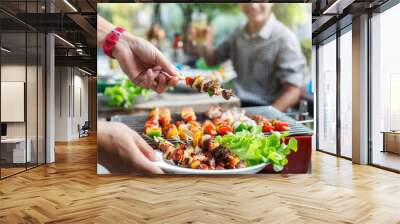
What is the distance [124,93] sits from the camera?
235 inches

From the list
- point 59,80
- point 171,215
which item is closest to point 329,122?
point 171,215

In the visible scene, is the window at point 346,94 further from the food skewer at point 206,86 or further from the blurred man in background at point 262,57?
the food skewer at point 206,86

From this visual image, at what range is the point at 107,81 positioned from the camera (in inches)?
237

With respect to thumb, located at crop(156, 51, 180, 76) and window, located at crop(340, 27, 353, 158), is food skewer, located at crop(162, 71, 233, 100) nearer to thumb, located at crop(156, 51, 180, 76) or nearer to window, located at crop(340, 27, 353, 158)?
thumb, located at crop(156, 51, 180, 76)

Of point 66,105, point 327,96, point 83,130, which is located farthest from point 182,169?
point 83,130

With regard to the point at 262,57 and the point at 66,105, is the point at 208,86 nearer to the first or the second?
the point at 262,57

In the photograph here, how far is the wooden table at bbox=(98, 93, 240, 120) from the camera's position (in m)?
6.02

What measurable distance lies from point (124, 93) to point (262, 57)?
2.13 meters

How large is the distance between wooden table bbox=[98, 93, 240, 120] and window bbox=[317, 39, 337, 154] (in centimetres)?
448

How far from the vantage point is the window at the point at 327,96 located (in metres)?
9.60

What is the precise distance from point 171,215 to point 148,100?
8.13ft

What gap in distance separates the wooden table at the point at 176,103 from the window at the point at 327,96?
448 centimetres

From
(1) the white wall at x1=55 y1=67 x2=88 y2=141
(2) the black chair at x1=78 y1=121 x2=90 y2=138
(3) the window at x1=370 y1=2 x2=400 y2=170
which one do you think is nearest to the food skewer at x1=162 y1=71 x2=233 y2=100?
(3) the window at x1=370 y1=2 x2=400 y2=170

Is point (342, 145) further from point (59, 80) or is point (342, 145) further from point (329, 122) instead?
point (59, 80)
